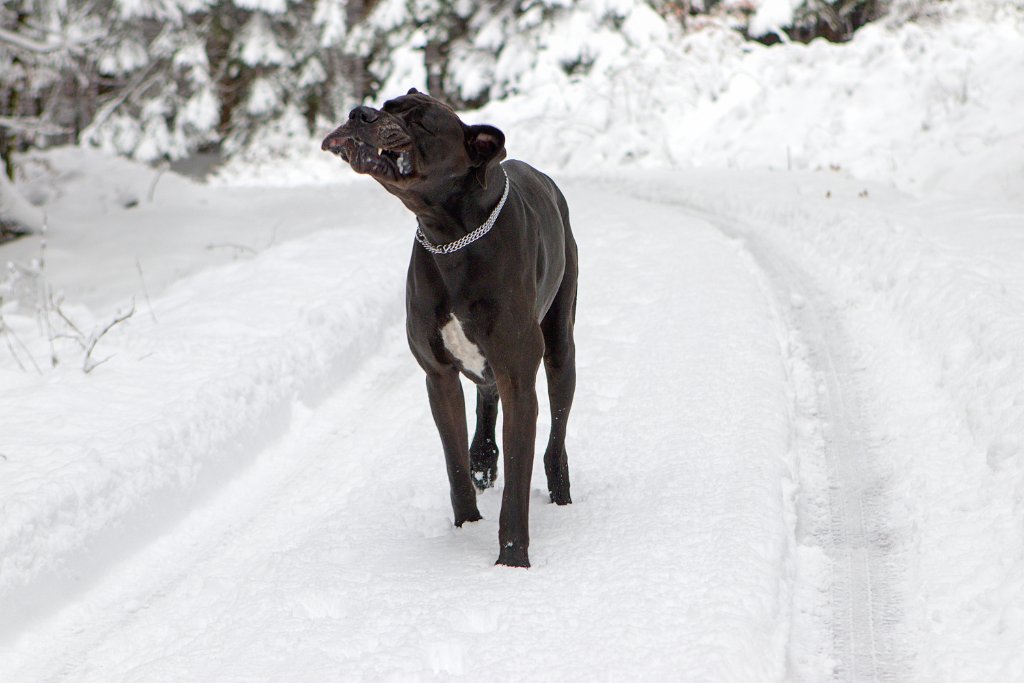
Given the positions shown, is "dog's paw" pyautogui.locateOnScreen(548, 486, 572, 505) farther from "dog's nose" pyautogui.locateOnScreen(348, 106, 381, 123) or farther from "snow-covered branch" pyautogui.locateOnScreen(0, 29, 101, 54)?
"snow-covered branch" pyautogui.locateOnScreen(0, 29, 101, 54)

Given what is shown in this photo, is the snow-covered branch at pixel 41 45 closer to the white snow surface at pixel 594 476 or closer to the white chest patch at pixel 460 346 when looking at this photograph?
the white snow surface at pixel 594 476

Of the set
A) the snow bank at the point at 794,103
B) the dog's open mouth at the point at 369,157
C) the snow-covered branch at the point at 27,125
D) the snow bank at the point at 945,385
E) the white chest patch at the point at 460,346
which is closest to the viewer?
the dog's open mouth at the point at 369,157

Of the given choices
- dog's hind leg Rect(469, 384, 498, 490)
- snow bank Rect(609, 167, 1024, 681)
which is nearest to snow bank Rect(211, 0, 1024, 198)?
snow bank Rect(609, 167, 1024, 681)

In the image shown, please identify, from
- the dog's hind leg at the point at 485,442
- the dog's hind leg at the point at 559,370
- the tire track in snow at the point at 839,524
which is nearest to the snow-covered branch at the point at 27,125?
the dog's hind leg at the point at 485,442

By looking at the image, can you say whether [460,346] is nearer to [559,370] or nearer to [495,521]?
[559,370]

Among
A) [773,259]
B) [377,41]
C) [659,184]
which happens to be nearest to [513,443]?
[773,259]

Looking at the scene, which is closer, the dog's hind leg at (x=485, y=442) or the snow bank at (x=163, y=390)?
the snow bank at (x=163, y=390)

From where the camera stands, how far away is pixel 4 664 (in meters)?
3.63

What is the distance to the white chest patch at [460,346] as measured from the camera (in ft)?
12.2

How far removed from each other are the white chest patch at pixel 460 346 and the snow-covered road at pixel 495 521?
80 cm

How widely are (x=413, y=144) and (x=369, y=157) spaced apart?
0.19 metres

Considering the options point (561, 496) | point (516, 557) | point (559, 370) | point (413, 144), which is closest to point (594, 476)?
point (561, 496)

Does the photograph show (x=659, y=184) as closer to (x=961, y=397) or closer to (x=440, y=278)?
(x=961, y=397)

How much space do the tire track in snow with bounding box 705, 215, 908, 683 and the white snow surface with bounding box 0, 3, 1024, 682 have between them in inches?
0.6
